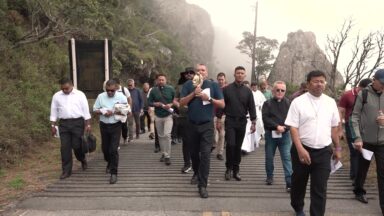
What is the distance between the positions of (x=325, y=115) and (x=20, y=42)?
1158 centimetres

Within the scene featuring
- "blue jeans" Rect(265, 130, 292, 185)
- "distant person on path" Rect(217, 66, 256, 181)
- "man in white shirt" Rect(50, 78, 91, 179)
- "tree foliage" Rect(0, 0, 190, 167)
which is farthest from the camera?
"tree foliage" Rect(0, 0, 190, 167)

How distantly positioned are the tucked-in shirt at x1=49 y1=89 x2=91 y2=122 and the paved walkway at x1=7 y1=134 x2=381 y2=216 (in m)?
1.13

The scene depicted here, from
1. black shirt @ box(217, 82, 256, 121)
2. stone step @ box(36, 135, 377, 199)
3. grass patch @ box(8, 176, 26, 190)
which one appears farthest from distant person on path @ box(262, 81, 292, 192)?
grass patch @ box(8, 176, 26, 190)

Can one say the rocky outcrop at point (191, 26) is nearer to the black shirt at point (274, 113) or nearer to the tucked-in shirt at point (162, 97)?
the tucked-in shirt at point (162, 97)

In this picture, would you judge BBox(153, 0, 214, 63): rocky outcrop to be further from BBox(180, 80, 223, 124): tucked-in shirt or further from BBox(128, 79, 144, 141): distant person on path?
BBox(180, 80, 223, 124): tucked-in shirt

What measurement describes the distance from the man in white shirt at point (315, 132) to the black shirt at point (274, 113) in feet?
5.63

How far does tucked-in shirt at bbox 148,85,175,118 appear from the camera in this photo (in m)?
8.05

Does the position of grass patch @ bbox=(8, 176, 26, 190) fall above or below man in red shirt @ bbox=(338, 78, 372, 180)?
below

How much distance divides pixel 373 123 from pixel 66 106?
4.91 meters

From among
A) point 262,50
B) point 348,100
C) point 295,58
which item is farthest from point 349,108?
point 295,58

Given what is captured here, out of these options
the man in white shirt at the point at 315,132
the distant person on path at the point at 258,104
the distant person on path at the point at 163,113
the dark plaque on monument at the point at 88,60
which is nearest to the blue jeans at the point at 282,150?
the man in white shirt at the point at 315,132

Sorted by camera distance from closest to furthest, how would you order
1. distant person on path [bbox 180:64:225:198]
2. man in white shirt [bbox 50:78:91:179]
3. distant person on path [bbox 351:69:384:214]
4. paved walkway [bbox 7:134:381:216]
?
1. distant person on path [bbox 351:69:384:214]
2. paved walkway [bbox 7:134:381:216]
3. distant person on path [bbox 180:64:225:198]
4. man in white shirt [bbox 50:78:91:179]

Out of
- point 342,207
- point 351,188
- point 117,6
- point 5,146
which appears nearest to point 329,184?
point 351,188

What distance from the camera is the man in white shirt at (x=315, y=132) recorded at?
→ 453cm
